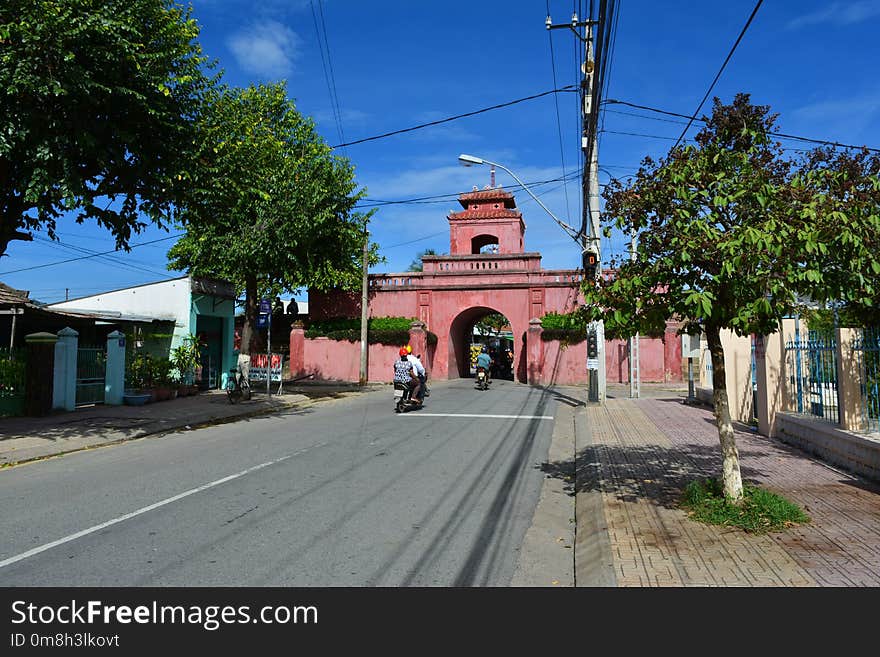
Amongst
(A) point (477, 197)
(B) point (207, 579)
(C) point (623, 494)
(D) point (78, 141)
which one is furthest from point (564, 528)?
(A) point (477, 197)

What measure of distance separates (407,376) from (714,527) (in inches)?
425

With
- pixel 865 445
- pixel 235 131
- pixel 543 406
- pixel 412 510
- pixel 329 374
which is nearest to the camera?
pixel 412 510

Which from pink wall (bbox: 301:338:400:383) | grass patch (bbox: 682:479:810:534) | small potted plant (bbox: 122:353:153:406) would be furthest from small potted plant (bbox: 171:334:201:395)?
grass patch (bbox: 682:479:810:534)

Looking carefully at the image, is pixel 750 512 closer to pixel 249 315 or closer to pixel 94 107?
pixel 94 107

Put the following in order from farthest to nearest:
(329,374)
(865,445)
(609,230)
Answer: (329,374) → (865,445) → (609,230)

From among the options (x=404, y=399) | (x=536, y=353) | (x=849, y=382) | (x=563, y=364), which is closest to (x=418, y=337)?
(x=536, y=353)

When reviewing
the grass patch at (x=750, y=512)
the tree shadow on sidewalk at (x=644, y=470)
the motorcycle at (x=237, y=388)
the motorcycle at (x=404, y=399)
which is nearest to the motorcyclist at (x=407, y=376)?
the motorcycle at (x=404, y=399)

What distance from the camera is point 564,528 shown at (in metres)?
6.05

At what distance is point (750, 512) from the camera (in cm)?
562

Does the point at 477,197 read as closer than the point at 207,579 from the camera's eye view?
No

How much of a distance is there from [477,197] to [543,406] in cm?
2272

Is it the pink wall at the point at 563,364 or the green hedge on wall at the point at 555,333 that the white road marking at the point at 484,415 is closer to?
the green hedge on wall at the point at 555,333

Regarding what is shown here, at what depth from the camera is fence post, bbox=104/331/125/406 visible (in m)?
16.6

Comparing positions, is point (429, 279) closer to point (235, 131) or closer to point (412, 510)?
point (235, 131)
